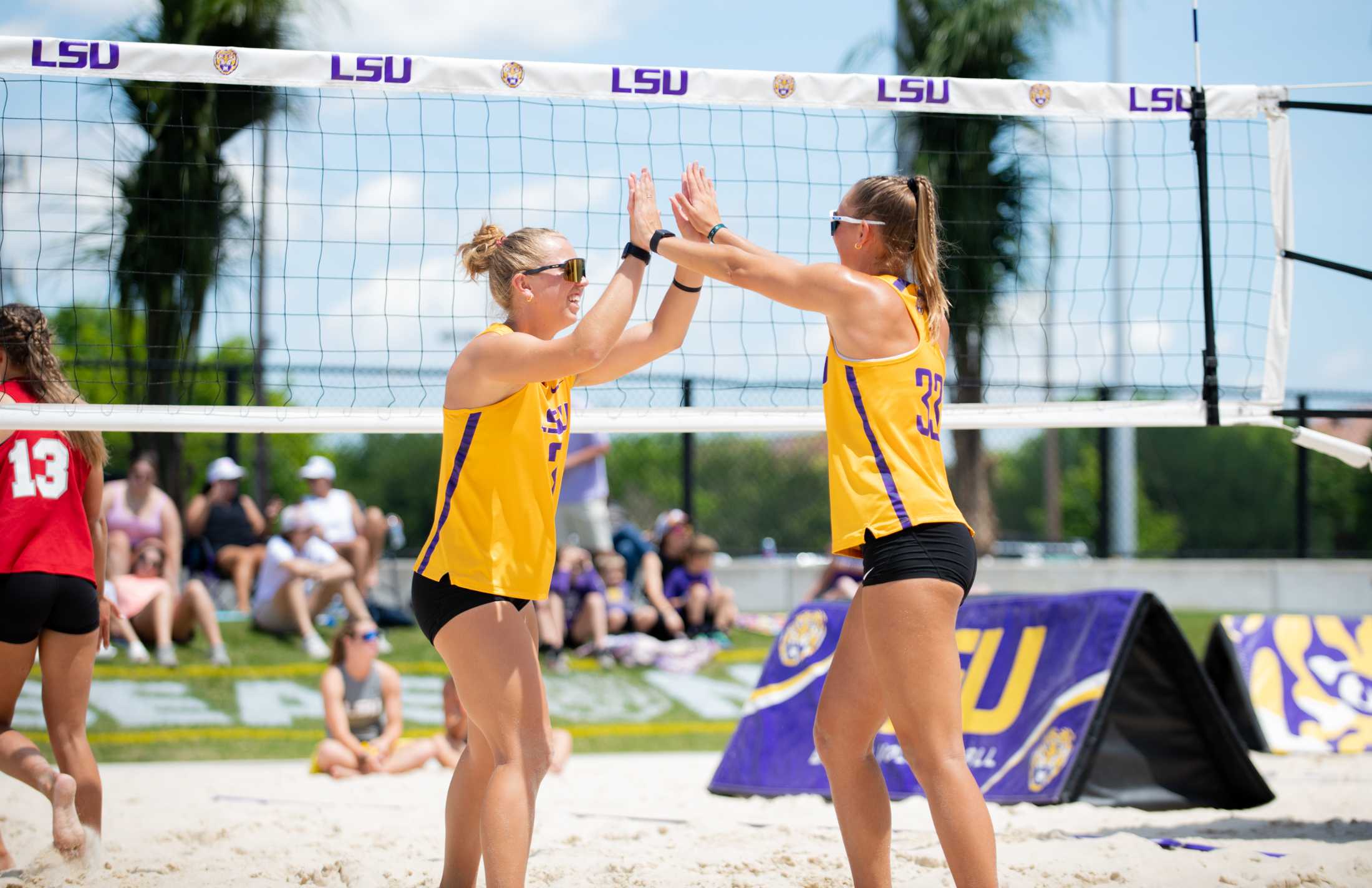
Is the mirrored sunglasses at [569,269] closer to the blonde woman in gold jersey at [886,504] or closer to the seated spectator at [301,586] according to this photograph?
the blonde woman in gold jersey at [886,504]

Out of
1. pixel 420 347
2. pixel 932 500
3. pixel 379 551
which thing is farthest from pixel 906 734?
pixel 379 551

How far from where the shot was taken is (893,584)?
2994 mm

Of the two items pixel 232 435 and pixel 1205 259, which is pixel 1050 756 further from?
pixel 232 435

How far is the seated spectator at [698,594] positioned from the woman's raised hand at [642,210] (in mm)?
6518

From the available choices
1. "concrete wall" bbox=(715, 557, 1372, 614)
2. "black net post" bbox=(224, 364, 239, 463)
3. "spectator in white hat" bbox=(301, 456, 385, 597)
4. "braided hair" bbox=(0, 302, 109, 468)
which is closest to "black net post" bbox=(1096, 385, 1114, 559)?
"concrete wall" bbox=(715, 557, 1372, 614)

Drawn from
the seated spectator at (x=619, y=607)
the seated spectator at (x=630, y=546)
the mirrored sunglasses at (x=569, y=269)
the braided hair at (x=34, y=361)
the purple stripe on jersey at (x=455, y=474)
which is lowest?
the seated spectator at (x=619, y=607)

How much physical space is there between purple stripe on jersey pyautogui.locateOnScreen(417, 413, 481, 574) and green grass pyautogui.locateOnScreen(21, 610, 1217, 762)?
16.6 feet

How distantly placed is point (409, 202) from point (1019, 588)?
32.2 feet

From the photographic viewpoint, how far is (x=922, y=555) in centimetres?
300

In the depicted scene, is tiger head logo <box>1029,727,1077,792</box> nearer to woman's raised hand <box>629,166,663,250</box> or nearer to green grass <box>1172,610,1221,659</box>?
woman's raised hand <box>629,166,663,250</box>

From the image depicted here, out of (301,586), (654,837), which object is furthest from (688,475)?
(654,837)

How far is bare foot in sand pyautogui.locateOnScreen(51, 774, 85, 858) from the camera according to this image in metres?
3.88

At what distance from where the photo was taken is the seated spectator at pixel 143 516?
880 centimetres

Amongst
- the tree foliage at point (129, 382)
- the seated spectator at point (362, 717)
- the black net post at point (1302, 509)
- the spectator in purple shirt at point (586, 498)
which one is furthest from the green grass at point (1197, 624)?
the tree foliage at point (129, 382)
